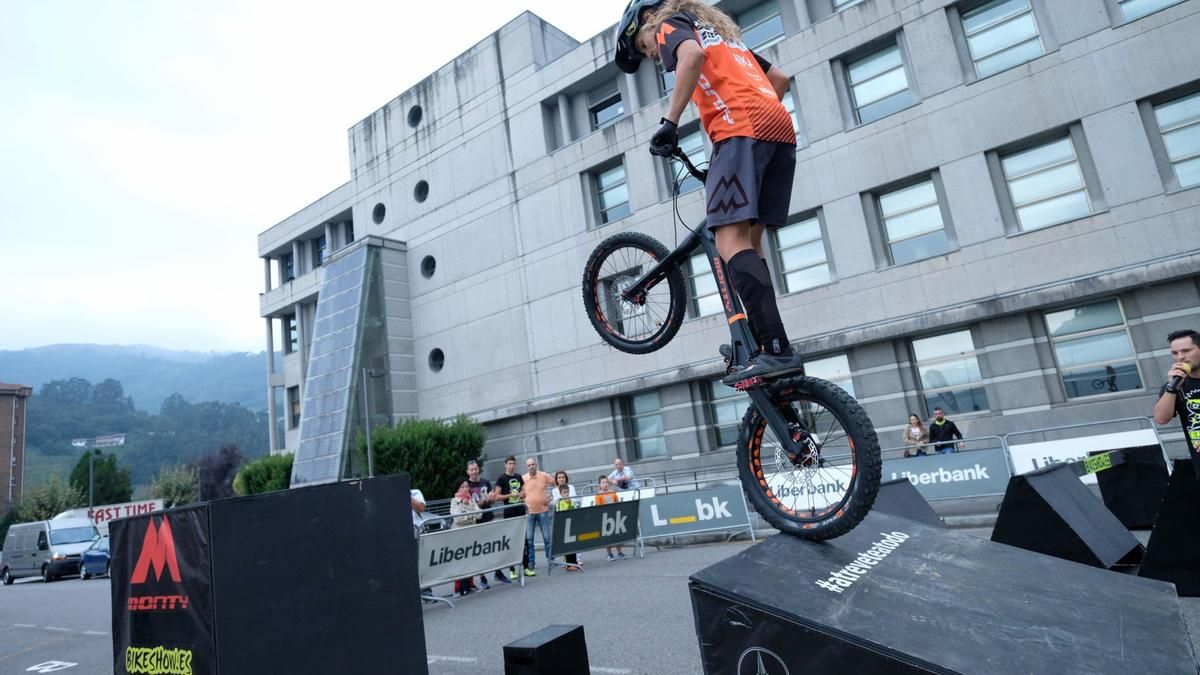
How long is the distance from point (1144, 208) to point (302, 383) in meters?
36.8

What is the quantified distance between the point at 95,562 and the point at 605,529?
22.8 meters

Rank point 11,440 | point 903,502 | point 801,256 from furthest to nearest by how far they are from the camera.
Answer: point 11,440 → point 801,256 → point 903,502

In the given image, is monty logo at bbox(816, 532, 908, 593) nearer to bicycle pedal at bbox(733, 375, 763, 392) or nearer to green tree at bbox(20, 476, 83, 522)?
bicycle pedal at bbox(733, 375, 763, 392)

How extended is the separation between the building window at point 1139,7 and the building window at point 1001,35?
1723 mm

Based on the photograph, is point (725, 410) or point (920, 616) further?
point (725, 410)

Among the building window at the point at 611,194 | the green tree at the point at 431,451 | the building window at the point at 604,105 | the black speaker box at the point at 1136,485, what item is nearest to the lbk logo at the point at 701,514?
the black speaker box at the point at 1136,485

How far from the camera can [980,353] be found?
16.6 m

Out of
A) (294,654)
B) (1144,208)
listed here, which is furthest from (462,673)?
(1144,208)

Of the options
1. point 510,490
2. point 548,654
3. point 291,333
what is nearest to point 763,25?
point 510,490

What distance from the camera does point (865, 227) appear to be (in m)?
18.2

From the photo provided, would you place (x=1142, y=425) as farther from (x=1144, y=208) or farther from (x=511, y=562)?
(x=511, y=562)

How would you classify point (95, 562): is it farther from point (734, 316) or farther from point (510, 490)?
point (734, 316)

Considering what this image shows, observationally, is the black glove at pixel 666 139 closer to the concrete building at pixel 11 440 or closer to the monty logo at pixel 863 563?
the monty logo at pixel 863 563

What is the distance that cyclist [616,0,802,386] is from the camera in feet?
11.5
